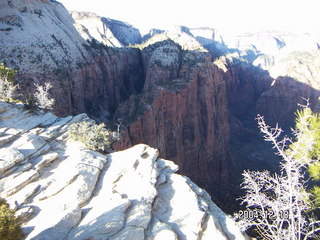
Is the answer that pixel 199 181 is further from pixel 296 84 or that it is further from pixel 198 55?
pixel 296 84

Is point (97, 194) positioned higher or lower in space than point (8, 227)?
lower

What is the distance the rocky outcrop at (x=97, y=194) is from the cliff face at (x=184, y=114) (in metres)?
17.7

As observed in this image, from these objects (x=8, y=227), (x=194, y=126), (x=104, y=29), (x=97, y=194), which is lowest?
(x=194, y=126)

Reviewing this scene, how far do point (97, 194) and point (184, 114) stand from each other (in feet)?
117

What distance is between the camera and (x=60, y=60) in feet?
140

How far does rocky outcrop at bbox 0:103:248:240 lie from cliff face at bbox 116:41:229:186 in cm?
1770

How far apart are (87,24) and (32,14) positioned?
81.5 m

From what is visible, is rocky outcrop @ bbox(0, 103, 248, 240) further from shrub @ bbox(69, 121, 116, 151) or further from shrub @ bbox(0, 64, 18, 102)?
shrub @ bbox(0, 64, 18, 102)

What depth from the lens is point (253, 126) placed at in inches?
3457

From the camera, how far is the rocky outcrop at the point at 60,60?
38.3 metres

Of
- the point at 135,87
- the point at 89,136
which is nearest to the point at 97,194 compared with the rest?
the point at 89,136

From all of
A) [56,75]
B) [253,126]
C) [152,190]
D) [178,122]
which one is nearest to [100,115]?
[56,75]

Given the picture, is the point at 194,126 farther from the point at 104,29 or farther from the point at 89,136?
the point at 104,29

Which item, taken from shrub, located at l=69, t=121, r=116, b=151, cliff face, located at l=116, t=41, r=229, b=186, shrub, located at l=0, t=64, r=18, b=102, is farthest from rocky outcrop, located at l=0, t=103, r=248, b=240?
cliff face, located at l=116, t=41, r=229, b=186
